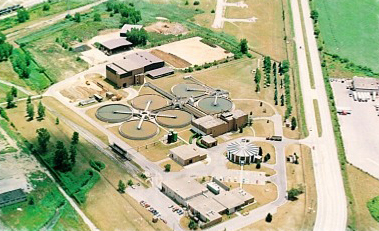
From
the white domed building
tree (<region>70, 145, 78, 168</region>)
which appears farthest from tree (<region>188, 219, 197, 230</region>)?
tree (<region>70, 145, 78, 168</region>)

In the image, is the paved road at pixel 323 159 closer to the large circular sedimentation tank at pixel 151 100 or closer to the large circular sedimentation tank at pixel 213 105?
the large circular sedimentation tank at pixel 213 105

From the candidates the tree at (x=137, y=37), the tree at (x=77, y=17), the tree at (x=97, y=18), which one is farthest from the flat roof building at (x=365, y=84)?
the tree at (x=77, y=17)

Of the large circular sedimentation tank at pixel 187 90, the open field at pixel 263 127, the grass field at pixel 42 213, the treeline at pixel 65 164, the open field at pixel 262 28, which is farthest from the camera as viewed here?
the open field at pixel 262 28

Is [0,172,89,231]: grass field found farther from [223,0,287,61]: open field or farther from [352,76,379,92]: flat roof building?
[223,0,287,61]: open field

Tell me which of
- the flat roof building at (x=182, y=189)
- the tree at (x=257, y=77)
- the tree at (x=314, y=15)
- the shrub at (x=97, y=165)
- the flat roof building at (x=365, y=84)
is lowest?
the shrub at (x=97, y=165)

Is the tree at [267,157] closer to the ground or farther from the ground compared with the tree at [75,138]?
farther from the ground

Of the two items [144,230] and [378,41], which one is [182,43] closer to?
[378,41]

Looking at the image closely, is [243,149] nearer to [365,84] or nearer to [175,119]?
[175,119]
